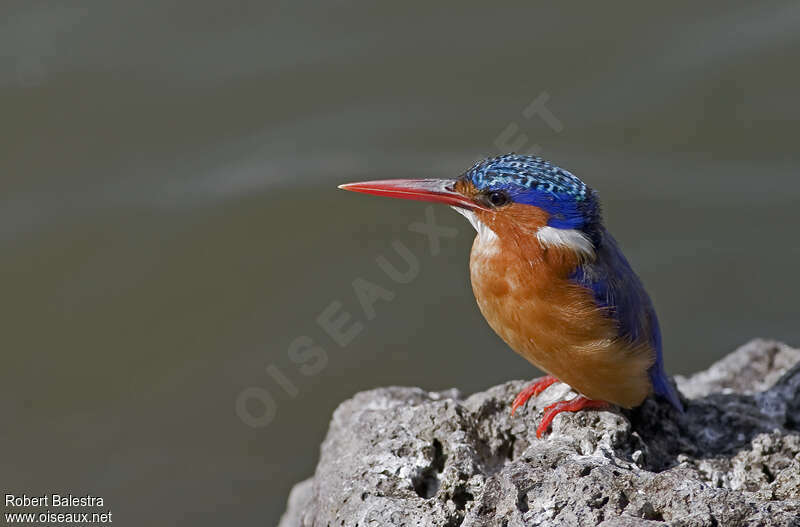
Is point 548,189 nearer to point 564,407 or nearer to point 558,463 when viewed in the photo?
point 564,407

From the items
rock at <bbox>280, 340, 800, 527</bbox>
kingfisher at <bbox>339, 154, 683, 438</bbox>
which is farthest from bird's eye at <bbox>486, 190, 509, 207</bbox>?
rock at <bbox>280, 340, 800, 527</bbox>

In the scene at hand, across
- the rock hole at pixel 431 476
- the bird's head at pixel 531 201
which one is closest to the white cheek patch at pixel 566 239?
the bird's head at pixel 531 201

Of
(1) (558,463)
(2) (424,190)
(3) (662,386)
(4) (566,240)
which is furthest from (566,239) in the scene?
(1) (558,463)

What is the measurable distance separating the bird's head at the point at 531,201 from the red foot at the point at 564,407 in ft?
1.86

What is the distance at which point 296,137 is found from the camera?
7590 mm

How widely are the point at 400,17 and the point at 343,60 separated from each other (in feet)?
2.44

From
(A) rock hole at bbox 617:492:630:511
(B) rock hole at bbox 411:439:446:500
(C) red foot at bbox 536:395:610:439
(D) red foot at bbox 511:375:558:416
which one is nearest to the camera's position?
(A) rock hole at bbox 617:492:630:511

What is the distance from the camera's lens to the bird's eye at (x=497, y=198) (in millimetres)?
3803

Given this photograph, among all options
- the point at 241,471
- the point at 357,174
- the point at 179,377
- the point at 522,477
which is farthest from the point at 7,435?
the point at 522,477

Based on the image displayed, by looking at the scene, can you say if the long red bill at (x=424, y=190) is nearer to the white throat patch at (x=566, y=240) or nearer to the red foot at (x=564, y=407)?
the white throat patch at (x=566, y=240)

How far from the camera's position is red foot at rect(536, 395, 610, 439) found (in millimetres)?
3660

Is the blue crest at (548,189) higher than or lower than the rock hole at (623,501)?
higher

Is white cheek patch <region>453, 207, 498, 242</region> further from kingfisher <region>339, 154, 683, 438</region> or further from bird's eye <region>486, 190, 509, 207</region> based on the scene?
bird's eye <region>486, 190, 509, 207</region>

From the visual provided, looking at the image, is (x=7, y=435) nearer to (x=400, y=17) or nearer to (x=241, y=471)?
(x=241, y=471)
